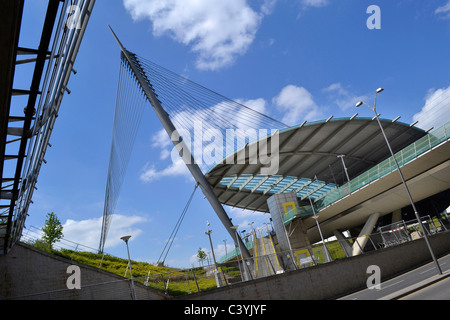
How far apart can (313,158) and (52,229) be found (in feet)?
116

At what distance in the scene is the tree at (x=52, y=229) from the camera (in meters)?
39.9

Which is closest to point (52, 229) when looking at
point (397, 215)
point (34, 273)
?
point (34, 273)

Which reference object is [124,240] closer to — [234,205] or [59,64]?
[59,64]

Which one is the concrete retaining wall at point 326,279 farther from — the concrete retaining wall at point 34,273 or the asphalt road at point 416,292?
the concrete retaining wall at point 34,273

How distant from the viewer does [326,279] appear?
17922mm

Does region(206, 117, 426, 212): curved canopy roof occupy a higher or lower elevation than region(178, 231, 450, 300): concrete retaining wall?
higher

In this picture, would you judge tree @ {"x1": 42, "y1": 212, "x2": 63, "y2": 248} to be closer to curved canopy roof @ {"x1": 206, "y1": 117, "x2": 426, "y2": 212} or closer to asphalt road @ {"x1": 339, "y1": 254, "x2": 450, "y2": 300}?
curved canopy roof @ {"x1": 206, "y1": 117, "x2": 426, "y2": 212}

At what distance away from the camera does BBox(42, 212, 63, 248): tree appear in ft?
131

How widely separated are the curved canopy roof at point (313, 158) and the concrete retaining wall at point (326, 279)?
1465cm

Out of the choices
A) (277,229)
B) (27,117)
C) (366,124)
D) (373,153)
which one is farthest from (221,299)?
(373,153)

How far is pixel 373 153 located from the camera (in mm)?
42375

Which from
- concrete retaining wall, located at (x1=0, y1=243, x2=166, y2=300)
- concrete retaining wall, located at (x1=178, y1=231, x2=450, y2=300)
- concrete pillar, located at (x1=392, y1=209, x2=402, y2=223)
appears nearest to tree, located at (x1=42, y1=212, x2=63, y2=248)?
concrete retaining wall, located at (x1=0, y1=243, x2=166, y2=300)

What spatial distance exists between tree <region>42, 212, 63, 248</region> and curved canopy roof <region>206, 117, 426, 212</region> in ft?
70.3
